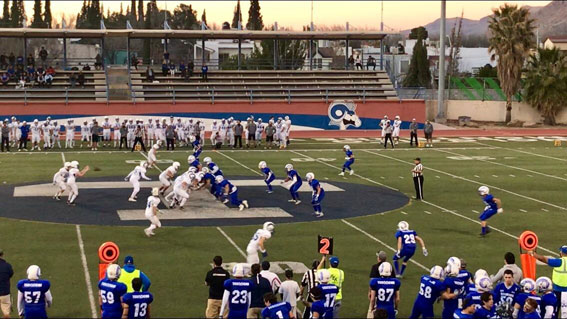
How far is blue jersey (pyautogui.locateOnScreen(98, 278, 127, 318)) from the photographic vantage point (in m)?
12.9

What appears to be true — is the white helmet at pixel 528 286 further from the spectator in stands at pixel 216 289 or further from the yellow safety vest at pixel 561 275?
the spectator in stands at pixel 216 289

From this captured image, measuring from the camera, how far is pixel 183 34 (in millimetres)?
57812

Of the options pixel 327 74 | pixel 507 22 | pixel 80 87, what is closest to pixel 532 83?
pixel 507 22

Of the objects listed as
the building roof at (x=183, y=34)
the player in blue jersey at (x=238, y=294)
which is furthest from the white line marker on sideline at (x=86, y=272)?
the building roof at (x=183, y=34)

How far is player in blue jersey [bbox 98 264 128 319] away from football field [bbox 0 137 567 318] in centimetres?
214

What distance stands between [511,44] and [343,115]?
14.1 m

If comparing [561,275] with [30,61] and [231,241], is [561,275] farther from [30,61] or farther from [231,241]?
[30,61]

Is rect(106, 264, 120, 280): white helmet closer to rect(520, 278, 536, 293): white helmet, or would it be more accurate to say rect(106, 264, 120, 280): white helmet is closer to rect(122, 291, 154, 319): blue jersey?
rect(122, 291, 154, 319): blue jersey

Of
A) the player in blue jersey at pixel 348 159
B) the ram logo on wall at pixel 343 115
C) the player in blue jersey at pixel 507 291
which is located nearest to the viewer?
the player in blue jersey at pixel 507 291

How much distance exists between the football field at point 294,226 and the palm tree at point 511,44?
22470 mm

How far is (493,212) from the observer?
74.0ft

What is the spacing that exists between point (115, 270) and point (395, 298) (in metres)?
4.51

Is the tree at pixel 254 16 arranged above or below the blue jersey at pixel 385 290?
above

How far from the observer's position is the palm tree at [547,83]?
196 ft
